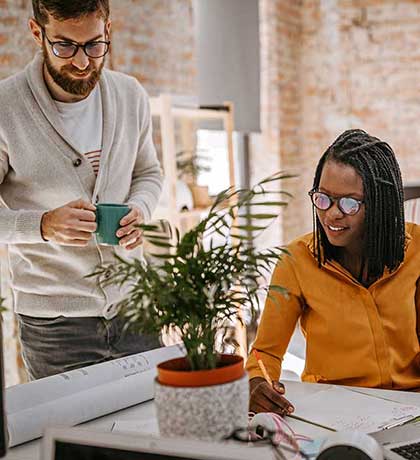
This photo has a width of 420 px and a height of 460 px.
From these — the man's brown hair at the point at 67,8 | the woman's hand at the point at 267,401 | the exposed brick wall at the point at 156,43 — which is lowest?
the woman's hand at the point at 267,401

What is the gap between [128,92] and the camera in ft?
7.31

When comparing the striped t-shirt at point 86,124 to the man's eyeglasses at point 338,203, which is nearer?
the man's eyeglasses at point 338,203

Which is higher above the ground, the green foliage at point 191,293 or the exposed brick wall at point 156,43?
the exposed brick wall at point 156,43

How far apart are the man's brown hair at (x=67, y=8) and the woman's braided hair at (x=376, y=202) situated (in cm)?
67

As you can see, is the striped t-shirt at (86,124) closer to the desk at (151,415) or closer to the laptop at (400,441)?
the desk at (151,415)

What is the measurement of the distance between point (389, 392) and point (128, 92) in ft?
3.60

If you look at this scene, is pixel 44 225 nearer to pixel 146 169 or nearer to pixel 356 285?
pixel 146 169

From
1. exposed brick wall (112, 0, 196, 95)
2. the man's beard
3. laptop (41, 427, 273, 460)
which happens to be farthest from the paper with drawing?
exposed brick wall (112, 0, 196, 95)

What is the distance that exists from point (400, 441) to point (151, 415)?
0.49 metres

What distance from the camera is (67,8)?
1912 mm

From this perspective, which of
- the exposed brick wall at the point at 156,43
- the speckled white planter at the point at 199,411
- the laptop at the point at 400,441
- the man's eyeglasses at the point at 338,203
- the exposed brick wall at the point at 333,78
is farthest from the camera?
the exposed brick wall at the point at 333,78

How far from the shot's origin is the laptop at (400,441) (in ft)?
4.08

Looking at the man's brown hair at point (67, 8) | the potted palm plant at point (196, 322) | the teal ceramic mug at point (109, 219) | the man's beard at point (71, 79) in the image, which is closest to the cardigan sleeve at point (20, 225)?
the teal ceramic mug at point (109, 219)

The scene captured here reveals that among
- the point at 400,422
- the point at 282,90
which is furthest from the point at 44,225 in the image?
the point at 282,90
